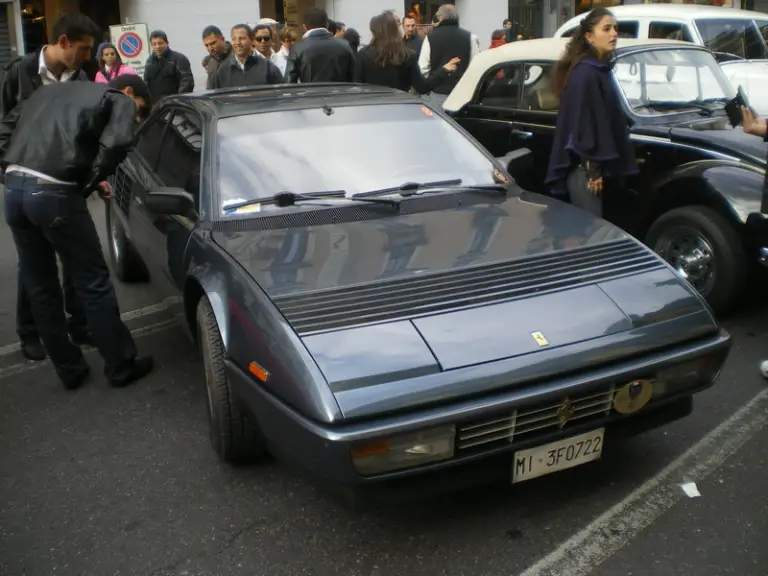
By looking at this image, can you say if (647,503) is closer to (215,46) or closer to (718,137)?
(718,137)

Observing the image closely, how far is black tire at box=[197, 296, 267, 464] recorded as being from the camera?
3.23 meters

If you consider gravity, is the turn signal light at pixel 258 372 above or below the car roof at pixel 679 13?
below

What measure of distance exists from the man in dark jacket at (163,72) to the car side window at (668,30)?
5656 mm

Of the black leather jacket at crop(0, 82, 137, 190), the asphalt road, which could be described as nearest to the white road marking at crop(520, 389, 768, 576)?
the asphalt road

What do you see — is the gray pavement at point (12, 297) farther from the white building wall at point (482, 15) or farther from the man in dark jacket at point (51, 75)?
the white building wall at point (482, 15)

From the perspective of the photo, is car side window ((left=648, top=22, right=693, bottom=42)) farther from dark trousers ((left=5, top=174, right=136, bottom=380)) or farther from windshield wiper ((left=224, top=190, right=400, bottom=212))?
dark trousers ((left=5, top=174, right=136, bottom=380))

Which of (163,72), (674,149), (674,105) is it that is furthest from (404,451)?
(163,72)

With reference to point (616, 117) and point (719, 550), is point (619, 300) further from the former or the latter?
point (616, 117)

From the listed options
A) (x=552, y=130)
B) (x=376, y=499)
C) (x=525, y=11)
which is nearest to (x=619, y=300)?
(x=376, y=499)

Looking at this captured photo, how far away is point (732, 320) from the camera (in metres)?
5.02

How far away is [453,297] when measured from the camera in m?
2.93

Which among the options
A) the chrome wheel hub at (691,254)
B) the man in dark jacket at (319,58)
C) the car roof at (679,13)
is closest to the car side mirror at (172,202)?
the chrome wheel hub at (691,254)

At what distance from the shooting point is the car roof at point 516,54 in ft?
20.6

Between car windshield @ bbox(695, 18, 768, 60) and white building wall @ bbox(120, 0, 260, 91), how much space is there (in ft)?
33.1
